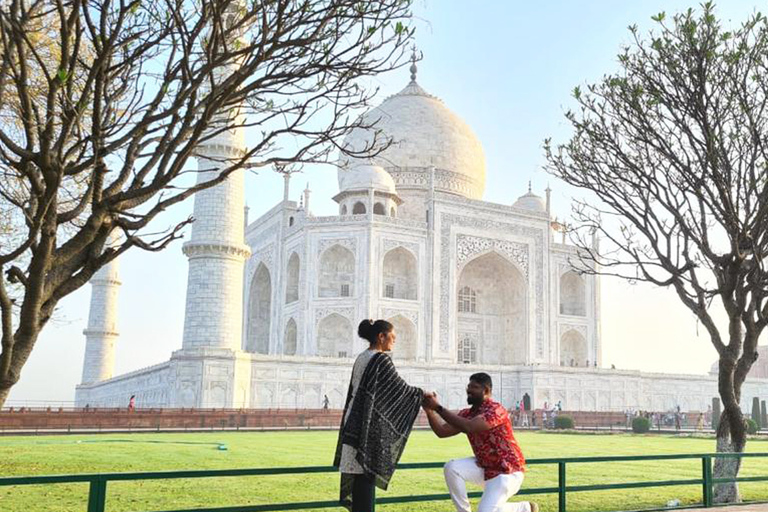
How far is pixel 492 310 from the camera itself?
37469 mm

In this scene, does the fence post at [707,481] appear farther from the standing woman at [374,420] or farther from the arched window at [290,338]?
the arched window at [290,338]

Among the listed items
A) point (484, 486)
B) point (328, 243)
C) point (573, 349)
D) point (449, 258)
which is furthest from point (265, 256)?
point (484, 486)

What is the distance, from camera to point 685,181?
9547mm

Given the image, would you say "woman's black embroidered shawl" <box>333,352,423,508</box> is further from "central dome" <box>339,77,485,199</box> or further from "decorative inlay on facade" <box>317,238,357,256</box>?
"central dome" <box>339,77,485,199</box>

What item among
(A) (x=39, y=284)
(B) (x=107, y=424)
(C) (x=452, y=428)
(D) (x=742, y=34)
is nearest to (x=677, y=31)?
(D) (x=742, y=34)

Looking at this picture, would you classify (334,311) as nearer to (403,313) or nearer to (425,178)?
(403,313)

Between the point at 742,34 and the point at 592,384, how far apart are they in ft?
86.1

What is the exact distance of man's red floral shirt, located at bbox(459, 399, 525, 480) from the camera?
4246mm

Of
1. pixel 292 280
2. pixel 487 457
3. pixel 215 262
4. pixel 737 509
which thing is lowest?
pixel 737 509

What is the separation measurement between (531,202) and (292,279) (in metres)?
14.0

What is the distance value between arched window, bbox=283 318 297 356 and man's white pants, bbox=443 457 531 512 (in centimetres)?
3023

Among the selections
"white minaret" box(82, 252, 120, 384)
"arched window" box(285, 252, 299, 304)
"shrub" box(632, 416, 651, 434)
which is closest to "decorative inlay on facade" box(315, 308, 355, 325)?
"arched window" box(285, 252, 299, 304)

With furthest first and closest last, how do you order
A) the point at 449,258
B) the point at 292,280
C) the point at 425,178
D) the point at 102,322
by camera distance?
the point at 425,178 < the point at 292,280 < the point at 449,258 < the point at 102,322

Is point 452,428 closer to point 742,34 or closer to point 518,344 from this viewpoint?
point 742,34
